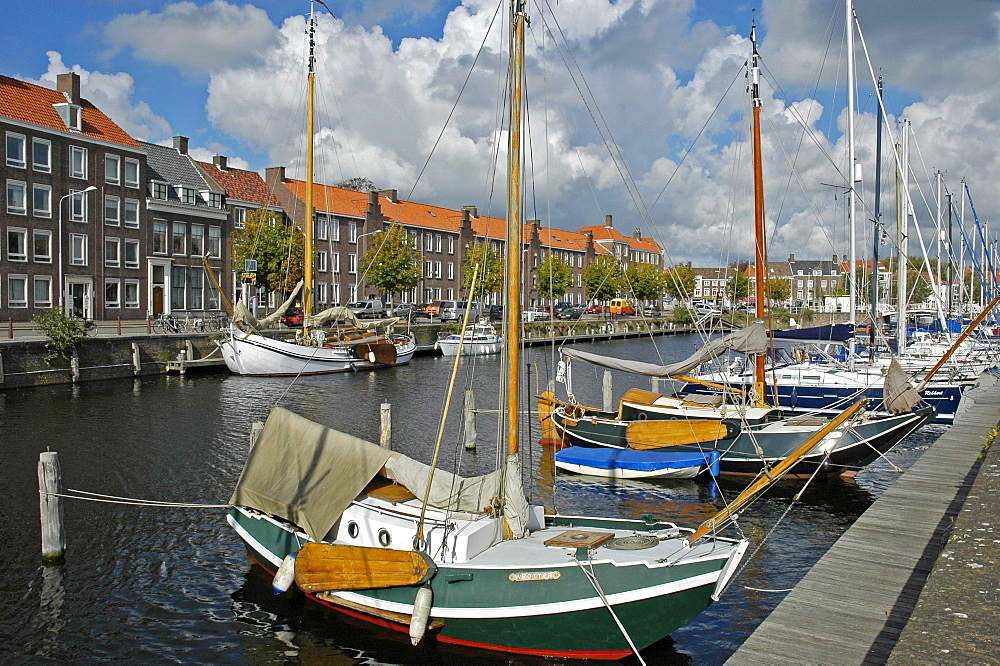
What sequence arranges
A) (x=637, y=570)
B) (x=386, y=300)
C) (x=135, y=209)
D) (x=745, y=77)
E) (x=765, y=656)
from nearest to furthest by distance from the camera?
(x=765, y=656), (x=637, y=570), (x=745, y=77), (x=135, y=209), (x=386, y=300)

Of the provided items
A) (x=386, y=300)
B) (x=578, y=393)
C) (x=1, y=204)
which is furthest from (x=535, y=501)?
(x=386, y=300)

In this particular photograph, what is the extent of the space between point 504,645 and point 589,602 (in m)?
1.52

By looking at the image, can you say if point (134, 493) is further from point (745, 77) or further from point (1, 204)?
point (1, 204)

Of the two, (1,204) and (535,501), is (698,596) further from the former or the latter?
(1,204)

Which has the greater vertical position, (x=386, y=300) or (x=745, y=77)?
(x=745, y=77)

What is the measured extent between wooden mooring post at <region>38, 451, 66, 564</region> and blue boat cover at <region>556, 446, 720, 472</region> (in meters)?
12.3

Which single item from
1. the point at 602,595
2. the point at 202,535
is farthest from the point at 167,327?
the point at 602,595

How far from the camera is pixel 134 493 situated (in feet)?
62.1

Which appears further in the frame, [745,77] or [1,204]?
[1,204]

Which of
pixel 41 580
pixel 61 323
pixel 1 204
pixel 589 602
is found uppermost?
pixel 1 204

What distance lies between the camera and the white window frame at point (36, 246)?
51438 mm

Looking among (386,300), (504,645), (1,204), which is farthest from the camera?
(386,300)

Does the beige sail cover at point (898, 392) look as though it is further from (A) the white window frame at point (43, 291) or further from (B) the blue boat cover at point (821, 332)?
(A) the white window frame at point (43, 291)

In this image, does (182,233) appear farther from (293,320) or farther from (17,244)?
(293,320)
